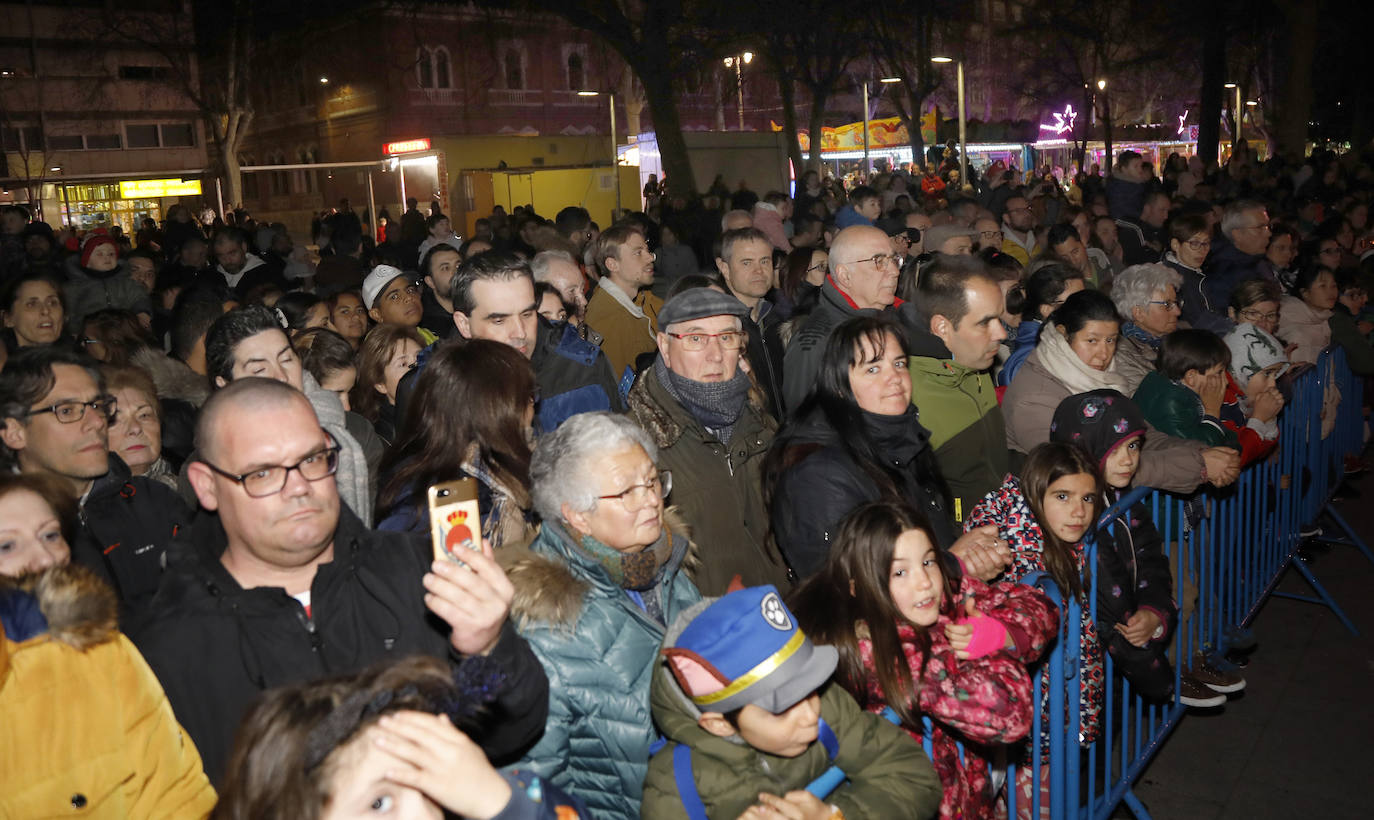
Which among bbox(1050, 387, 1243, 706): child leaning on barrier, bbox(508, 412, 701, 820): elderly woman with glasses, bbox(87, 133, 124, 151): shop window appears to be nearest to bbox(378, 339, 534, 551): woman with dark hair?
A: bbox(508, 412, 701, 820): elderly woman with glasses

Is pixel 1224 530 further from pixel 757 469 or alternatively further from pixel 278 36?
pixel 278 36

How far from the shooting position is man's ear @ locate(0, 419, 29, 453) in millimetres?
3666

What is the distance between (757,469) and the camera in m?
4.24

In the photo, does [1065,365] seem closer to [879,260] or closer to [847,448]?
[879,260]

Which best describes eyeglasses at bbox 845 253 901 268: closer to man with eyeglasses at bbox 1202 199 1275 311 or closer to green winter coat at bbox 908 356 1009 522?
green winter coat at bbox 908 356 1009 522

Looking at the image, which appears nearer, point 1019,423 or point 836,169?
point 1019,423

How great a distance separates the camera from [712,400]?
4.16 metres

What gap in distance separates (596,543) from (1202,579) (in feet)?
12.0

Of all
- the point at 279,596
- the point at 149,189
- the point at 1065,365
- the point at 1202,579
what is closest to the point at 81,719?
the point at 279,596

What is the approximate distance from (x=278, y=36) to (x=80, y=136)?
1727 centimetres

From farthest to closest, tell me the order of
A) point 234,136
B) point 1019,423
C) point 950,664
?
point 234,136 < point 1019,423 < point 950,664

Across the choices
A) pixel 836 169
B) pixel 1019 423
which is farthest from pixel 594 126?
pixel 1019 423

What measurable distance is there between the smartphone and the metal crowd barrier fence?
6.93 ft

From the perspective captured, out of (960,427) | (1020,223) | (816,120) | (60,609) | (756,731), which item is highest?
(816,120)
